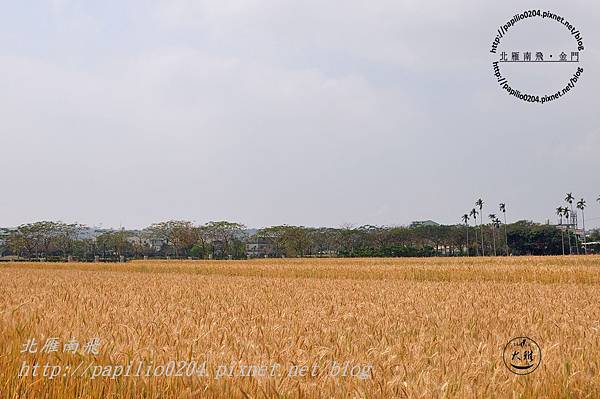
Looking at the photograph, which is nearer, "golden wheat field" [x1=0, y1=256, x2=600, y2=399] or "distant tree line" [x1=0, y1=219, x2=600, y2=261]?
"golden wheat field" [x1=0, y1=256, x2=600, y2=399]

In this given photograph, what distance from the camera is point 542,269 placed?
2375 cm

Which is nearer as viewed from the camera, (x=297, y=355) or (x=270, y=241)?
(x=297, y=355)

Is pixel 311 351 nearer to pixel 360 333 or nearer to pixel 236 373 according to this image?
pixel 236 373

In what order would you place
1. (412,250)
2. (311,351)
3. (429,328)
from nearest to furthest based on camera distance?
(311,351), (429,328), (412,250)

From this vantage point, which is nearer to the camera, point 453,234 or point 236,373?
point 236,373

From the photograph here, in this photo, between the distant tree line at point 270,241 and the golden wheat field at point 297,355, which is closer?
the golden wheat field at point 297,355

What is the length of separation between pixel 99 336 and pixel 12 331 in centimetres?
134

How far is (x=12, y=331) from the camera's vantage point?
18.7 feet

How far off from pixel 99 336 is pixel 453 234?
11078 centimetres

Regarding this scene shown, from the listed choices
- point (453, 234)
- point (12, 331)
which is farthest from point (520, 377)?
point (453, 234)

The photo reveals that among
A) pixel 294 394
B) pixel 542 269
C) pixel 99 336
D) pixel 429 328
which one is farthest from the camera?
pixel 542 269

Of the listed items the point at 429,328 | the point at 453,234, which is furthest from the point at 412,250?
the point at 429,328

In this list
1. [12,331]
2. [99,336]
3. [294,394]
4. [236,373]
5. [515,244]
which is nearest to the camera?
[294,394]

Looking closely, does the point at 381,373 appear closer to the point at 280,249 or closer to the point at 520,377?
the point at 520,377
